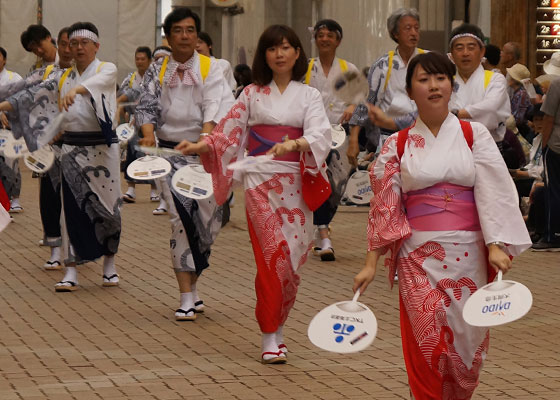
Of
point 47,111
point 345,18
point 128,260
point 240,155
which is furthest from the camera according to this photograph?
point 345,18

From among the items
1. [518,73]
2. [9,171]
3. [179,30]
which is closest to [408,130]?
[179,30]

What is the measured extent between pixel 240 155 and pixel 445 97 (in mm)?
2680

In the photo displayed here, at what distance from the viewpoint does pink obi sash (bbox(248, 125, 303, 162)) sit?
8156 millimetres

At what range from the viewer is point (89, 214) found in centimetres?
1104

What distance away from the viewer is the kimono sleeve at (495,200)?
5703 millimetres

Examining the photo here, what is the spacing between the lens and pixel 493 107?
1015 centimetres

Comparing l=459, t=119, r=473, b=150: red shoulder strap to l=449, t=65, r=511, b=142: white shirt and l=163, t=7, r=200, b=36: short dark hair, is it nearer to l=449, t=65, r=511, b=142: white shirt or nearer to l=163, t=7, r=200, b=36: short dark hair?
l=163, t=7, r=200, b=36: short dark hair

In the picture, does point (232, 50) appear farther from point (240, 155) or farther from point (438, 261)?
point (438, 261)

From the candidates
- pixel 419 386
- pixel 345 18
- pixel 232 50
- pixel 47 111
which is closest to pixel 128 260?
pixel 47 111

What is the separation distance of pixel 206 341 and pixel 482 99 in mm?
3075

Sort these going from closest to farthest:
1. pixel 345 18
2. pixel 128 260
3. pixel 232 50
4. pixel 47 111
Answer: pixel 47 111, pixel 128 260, pixel 345 18, pixel 232 50

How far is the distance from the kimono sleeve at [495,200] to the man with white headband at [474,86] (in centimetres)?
426

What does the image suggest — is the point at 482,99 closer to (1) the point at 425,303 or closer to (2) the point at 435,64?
(2) the point at 435,64

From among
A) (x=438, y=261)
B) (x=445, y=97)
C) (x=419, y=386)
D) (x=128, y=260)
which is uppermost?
(x=445, y=97)
